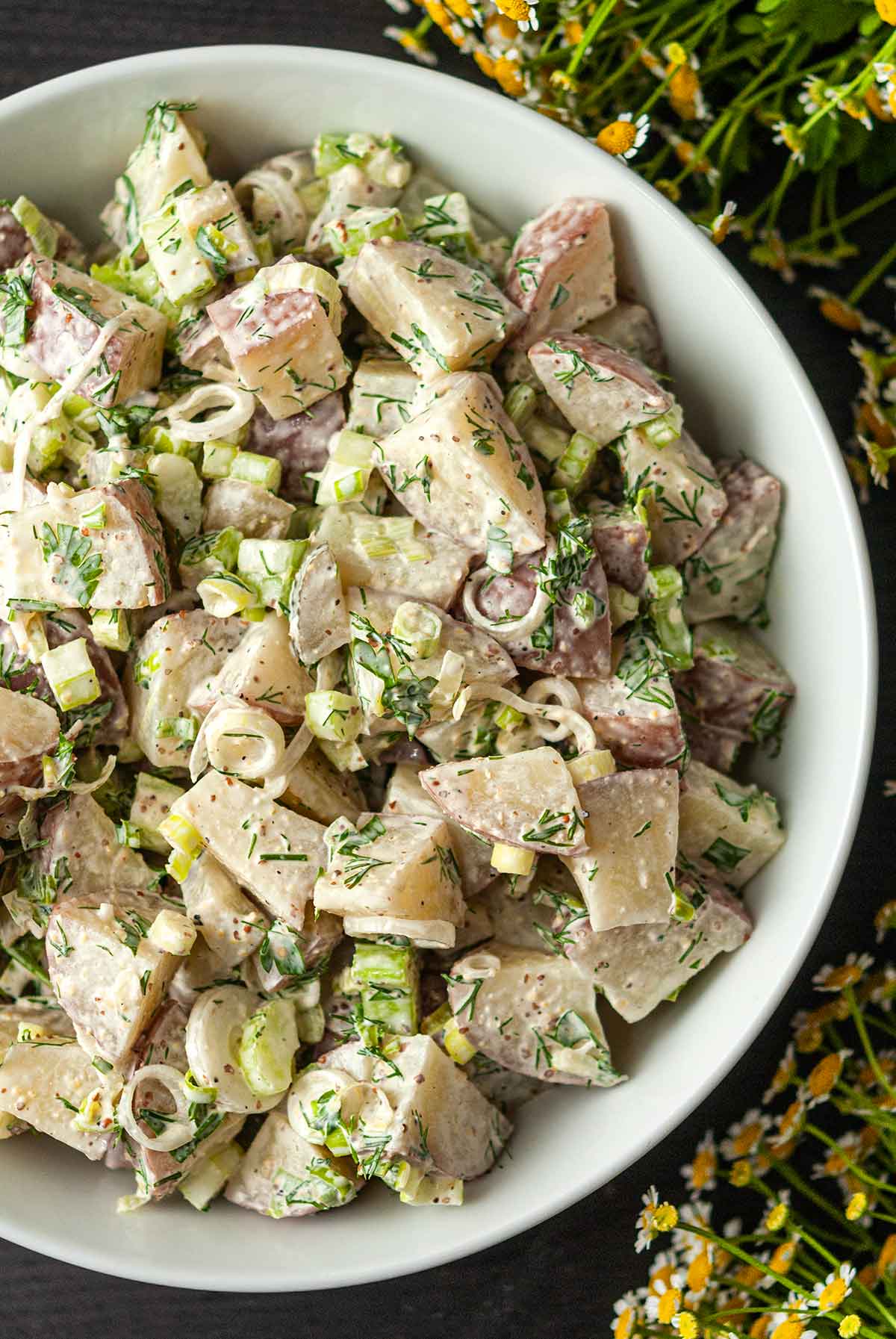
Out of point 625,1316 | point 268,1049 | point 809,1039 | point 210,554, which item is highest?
point 210,554

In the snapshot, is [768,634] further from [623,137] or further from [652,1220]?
[652,1220]

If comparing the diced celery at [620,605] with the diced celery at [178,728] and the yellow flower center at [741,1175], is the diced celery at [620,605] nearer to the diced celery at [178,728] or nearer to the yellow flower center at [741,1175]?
the diced celery at [178,728]

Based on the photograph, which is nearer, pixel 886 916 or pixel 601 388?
pixel 601 388

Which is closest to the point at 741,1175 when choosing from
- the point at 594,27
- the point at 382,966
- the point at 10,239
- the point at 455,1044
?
the point at 455,1044

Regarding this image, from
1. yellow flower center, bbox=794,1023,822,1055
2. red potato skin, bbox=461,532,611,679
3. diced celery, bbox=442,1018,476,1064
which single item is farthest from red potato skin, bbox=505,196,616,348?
yellow flower center, bbox=794,1023,822,1055

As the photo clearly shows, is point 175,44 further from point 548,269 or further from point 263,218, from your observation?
point 548,269

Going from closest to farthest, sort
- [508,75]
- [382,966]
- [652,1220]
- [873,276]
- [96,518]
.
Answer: [96,518] < [382,966] < [508,75] < [652,1220] < [873,276]

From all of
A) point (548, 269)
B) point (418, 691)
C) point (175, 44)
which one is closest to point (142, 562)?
point (418, 691)
